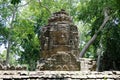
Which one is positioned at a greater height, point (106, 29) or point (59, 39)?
point (106, 29)

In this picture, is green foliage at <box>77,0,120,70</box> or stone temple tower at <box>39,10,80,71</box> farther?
green foliage at <box>77,0,120,70</box>

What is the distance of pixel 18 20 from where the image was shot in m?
31.4

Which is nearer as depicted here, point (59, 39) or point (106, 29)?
point (59, 39)

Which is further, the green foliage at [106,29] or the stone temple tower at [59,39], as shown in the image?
the green foliage at [106,29]

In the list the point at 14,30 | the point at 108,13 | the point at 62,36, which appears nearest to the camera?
the point at 62,36

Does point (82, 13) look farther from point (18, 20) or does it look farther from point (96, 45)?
point (18, 20)

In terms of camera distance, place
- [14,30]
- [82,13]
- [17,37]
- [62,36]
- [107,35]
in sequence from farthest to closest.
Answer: [17,37] < [14,30] < [82,13] < [107,35] < [62,36]

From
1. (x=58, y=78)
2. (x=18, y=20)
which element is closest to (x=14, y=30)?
(x=18, y=20)

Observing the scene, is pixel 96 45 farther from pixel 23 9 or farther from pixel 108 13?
pixel 23 9

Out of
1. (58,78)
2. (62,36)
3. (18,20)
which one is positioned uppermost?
(18,20)

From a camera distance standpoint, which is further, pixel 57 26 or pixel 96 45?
pixel 96 45

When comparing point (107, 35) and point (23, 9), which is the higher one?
point (23, 9)

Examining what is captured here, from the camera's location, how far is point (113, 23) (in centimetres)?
2492

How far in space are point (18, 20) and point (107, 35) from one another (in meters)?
12.3
